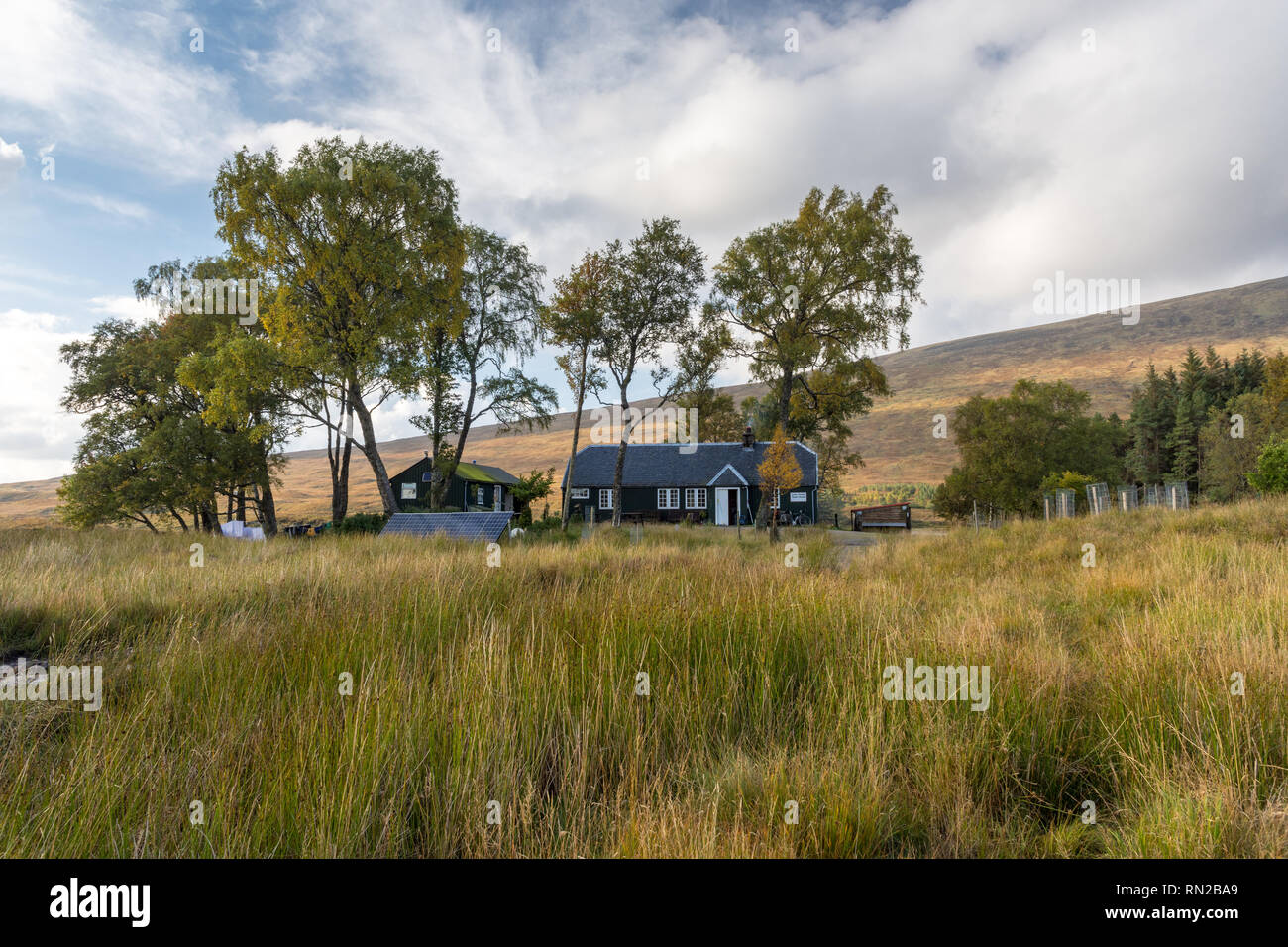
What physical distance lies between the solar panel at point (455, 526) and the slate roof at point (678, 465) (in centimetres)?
2490

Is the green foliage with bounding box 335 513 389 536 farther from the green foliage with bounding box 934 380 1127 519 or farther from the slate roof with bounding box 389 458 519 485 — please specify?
the green foliage with bounding box 934 380 1127 519

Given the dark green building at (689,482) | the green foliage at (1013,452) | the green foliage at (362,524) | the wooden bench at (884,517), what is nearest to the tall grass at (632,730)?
the green foliage at (362,524)

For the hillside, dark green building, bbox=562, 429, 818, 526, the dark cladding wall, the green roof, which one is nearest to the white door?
dark green building, bbox=562, 429, 818, 526

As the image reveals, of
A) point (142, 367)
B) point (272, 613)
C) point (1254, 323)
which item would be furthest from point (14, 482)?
point (1254, 323)

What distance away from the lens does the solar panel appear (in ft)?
48.7

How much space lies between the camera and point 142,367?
24688 millimetres

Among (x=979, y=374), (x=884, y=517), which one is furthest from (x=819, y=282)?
(x=979, y=374)

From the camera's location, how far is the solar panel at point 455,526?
14.8 m

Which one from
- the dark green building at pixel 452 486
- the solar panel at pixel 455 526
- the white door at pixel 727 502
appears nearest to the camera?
the solar panel at pixel 455 526

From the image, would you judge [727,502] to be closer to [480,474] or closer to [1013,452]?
[1013,452]

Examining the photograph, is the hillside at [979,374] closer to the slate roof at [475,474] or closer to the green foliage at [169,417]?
the slate roof at [475,474]

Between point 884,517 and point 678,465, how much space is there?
16.3 metres

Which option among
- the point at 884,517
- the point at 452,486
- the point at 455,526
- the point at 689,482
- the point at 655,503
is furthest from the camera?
the point at 452,486

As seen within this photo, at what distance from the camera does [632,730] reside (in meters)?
3.27
